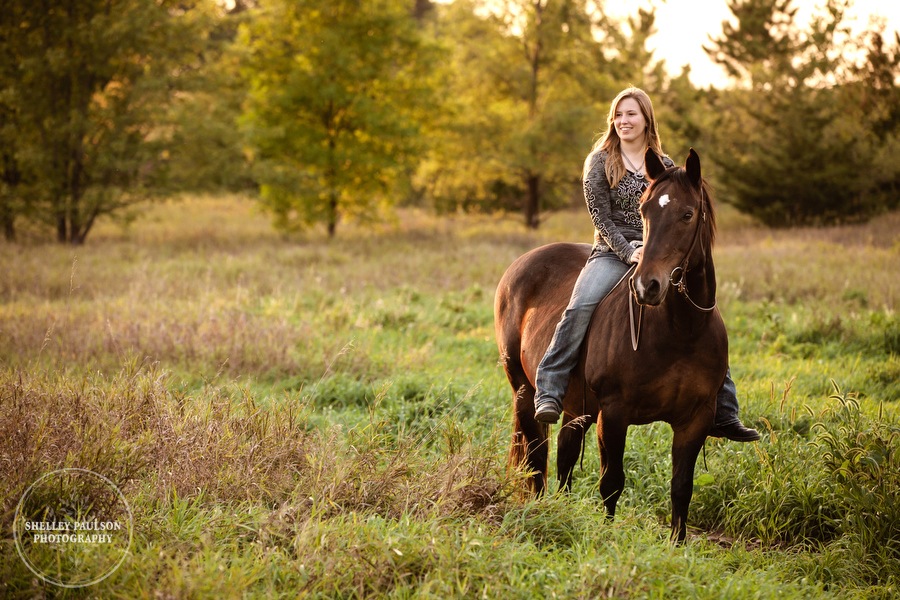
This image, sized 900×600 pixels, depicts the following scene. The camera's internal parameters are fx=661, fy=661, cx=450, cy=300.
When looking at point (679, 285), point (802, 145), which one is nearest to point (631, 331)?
point (679, 285)

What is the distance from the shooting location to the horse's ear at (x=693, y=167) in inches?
137

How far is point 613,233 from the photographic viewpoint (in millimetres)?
4305

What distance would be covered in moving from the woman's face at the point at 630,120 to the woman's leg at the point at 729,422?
5.51ft

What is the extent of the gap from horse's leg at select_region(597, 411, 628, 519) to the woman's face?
72.7 inches

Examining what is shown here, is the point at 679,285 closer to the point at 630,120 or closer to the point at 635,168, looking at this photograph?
the point at 635,168

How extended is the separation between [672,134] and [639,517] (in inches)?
998

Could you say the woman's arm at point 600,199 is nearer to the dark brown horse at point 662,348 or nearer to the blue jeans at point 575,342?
the blue jeans at point 575,342

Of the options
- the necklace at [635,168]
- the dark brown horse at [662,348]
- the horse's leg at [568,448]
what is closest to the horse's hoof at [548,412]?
the dark brown horse at [662,348]

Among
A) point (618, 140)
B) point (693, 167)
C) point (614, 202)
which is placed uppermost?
point (618, 140)

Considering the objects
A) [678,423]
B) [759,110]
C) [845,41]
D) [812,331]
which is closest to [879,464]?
[678,423]

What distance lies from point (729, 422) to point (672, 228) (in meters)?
1.55

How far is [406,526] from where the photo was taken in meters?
3.34

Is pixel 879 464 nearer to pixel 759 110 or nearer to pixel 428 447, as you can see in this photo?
pixel 428 447

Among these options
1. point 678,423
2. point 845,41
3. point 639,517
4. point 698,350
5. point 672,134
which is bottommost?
point 639,517
